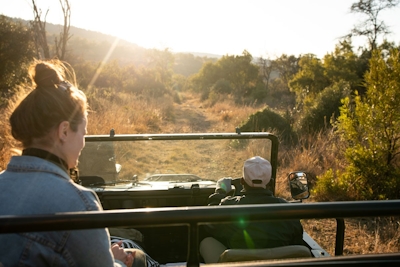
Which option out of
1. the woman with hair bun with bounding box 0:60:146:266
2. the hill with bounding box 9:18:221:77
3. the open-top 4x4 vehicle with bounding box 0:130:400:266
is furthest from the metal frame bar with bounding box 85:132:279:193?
the hill with bounding box 9:18:221:77

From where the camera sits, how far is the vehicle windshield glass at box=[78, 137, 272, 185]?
3106 millimetres

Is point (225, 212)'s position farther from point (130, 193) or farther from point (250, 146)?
point (250, 146)

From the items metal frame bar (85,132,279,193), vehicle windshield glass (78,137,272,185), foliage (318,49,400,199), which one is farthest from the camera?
foliage (318,49,400,199)

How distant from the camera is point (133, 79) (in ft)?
105

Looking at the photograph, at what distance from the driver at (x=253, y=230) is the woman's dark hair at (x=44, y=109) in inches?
51.3

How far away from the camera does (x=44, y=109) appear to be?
56.7 inches

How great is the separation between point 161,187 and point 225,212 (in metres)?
2.06

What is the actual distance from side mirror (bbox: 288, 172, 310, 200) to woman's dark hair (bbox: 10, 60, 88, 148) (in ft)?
5.52

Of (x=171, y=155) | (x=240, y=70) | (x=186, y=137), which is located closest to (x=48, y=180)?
(x=186, y=137)

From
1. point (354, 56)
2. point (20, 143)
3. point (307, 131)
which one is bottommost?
point (307, 131)

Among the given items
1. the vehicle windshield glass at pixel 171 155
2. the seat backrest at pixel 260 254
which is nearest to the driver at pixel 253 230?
the seat backrest at pixel 260 254

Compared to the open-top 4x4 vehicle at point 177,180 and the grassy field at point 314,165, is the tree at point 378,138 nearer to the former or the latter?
the grassy field at point 314,165

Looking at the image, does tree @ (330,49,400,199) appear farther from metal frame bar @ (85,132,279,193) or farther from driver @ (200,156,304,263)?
driver @ (200,156,304,263)

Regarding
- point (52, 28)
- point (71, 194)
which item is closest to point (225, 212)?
point (71, 194)
